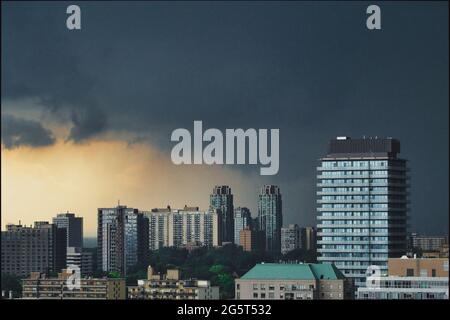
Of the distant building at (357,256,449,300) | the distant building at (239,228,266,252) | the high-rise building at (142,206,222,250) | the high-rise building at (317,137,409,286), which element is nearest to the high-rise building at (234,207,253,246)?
the distant building at (239,228,266,252)

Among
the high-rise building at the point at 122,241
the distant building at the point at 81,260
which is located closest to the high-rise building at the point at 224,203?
the high-rise building at the point at 122,241

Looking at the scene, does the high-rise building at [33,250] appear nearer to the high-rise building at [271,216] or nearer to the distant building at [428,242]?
the high-rise building at [271,216]

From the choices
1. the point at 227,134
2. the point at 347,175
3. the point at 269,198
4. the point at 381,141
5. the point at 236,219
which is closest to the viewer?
the point at 227,134

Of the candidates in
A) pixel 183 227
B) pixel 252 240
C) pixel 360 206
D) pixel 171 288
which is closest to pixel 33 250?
pixel 171 288

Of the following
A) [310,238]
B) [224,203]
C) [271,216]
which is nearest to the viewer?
[224,203]

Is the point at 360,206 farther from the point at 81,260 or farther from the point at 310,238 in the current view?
the point at 81,260
